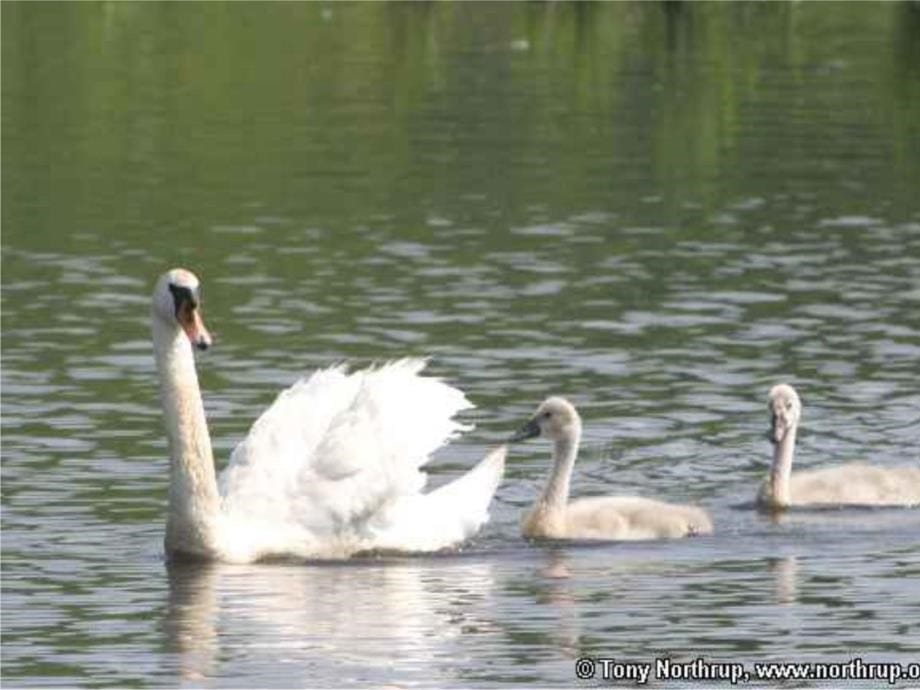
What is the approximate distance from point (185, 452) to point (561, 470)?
2004 mm

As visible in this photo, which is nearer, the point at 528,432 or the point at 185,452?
the point at 185,452

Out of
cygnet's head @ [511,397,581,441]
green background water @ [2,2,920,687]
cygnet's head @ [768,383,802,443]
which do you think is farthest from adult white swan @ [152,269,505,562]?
cygnet's head @ [768,383,802,443]

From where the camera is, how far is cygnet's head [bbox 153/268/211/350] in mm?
16922

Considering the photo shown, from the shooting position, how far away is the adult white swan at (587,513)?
17.2 m

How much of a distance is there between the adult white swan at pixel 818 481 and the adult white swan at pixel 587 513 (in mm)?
776

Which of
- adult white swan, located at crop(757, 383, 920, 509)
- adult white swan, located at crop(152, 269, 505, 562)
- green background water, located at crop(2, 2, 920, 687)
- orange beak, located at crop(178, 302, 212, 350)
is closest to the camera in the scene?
green background water, located at crop(2, 2, 920, 687)

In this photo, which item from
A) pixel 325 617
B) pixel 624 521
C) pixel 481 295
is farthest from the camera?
pixel 481 295

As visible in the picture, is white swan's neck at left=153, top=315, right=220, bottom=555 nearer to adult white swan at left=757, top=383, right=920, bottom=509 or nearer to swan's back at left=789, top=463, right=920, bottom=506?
adult white swan at left=757, top=383, right=920, bottom=509

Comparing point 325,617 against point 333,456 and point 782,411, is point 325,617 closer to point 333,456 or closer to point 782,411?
point 333,456

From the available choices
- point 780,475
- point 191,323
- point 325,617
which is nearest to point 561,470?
point 780,475

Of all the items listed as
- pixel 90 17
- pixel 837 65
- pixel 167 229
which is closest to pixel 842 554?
pixel 167 229

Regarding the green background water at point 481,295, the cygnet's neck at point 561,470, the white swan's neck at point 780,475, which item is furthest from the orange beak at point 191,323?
the white swan's neck at point 780,475

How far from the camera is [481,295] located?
79.7ft

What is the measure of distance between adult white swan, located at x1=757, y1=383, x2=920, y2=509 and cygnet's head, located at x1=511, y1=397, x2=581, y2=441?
1127mm
